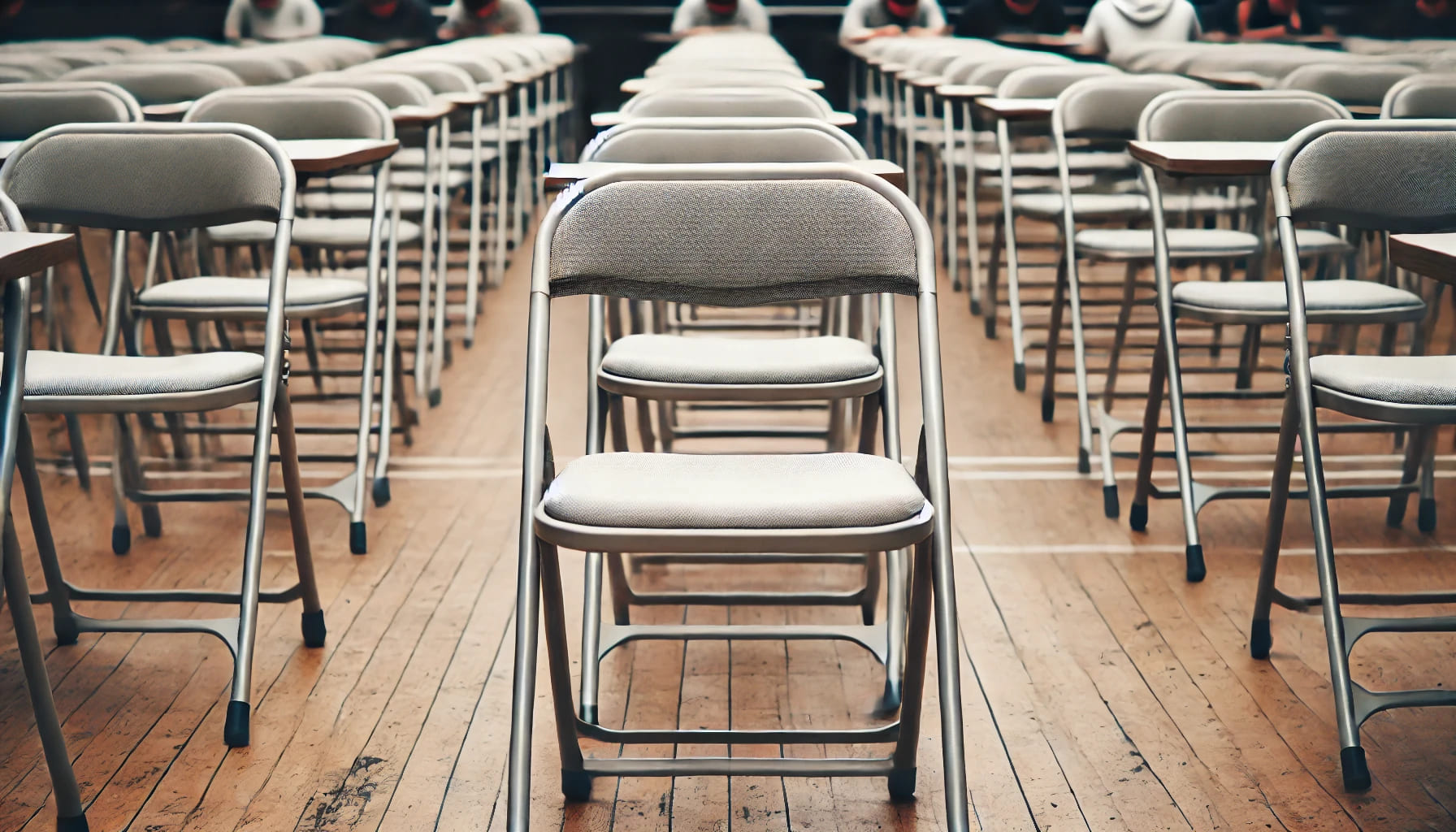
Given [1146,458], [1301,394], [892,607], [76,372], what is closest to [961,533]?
[1146,458]

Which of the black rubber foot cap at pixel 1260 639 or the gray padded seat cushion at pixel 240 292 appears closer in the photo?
the black rubber foot cap at pixel 1260 639

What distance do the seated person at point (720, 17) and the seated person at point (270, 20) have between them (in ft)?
8.56

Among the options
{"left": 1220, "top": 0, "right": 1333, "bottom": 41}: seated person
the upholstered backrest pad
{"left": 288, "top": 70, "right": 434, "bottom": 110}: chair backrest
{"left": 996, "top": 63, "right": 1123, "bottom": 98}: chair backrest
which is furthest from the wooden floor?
{"left": 1220, "top": 0, "right": 1333, "bottom": 41}: seated person

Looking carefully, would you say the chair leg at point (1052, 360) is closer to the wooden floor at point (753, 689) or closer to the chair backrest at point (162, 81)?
the wooden floor at point (753, 689)

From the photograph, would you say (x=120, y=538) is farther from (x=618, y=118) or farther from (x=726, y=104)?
(x=726, y=104)

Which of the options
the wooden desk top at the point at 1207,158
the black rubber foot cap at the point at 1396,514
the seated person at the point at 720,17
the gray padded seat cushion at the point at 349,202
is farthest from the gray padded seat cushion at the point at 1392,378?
the seated person at the point at 720,17

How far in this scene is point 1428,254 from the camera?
1.78 m

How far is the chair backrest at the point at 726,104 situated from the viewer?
3.23 metres

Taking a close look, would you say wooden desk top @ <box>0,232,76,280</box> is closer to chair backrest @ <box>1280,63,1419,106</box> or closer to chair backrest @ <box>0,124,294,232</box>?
chair backrest @ <box>0,124,294,232</box>

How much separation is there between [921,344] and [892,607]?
2.29ft

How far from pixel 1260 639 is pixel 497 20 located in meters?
8.78

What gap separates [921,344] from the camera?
1.68 meters

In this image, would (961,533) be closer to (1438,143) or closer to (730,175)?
(1438,143)

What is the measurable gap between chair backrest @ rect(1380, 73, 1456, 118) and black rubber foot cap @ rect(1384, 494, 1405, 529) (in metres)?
0.98
